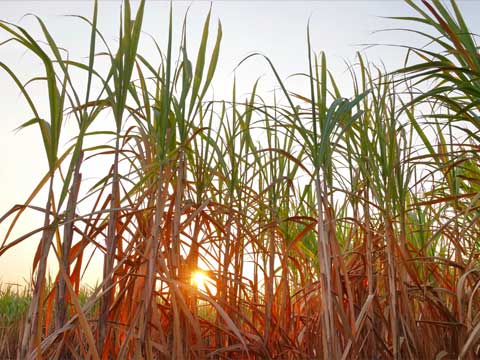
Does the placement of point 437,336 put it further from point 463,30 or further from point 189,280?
point 463,30

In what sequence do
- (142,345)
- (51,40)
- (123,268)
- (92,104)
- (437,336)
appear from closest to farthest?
1. (142,345)
2. (51,40)
3. (92,104)
4. (123,268)
5. (437,336)

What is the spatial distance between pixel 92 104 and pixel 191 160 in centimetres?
34

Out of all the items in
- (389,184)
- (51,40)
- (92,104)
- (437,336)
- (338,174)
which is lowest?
(437,336)

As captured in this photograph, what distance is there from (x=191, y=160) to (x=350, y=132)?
50cm

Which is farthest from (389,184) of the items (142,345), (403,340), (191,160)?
(142,345)

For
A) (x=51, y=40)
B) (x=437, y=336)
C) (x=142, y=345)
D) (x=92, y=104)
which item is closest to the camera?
(x=142, y=345)

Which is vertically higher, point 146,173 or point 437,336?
point 146,173

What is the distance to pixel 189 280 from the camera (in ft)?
4.89

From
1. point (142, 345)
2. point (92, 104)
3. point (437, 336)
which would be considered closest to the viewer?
point (142, 345)

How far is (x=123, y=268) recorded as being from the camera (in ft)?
5.09

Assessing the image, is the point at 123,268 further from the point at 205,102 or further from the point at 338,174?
the point at 338,174

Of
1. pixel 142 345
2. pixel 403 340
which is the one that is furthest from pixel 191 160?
pixel 403 340

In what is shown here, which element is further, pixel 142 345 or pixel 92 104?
pixel 92 104

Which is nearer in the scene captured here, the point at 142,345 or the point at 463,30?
the point at 142,345
